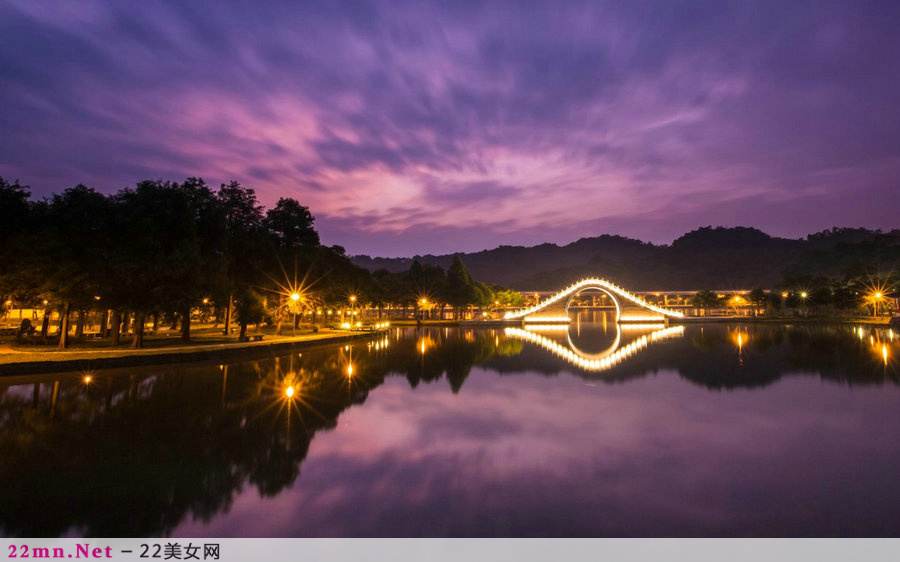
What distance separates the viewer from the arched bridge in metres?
78.1

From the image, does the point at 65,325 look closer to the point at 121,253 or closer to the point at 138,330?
the point at 138,330

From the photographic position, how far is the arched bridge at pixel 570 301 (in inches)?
3073

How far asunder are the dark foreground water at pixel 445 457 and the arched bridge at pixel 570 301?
59.2m

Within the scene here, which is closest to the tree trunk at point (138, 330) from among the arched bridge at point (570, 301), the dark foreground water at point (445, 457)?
the dark foreground water at point (445, 457)

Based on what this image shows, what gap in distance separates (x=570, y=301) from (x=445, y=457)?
76.7 metres

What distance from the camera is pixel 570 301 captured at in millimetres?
83750

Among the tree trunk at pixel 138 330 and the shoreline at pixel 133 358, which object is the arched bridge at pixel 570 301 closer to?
the shoreline at pixel 133 358

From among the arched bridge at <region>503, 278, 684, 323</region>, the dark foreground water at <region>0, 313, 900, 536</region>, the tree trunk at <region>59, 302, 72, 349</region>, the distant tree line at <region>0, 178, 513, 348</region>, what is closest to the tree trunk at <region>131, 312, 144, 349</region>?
the distant tree line at <region>0, 178, 513, 348</region>

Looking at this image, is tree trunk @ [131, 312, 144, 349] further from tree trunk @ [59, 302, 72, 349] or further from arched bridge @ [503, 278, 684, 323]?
arched bridge @ [503, 278, 684, 323]

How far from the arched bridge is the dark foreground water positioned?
194ft

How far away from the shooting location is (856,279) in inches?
2953

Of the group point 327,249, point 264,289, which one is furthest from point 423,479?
point 327,249

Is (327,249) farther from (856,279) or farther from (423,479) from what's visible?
(856,279)
